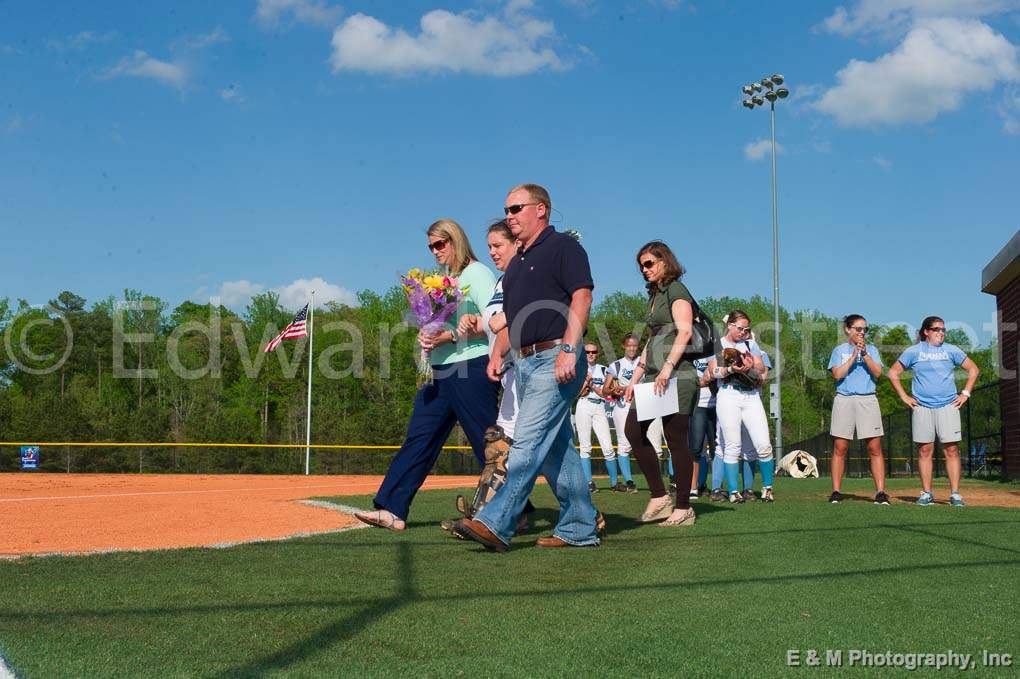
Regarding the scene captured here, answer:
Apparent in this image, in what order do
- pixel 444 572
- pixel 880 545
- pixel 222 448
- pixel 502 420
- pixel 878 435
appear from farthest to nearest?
pixel 222 448
pixel 878 435
pixel 502 420
pixel 880 545
pixel 444 572

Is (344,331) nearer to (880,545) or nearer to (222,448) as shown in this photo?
(222,448)

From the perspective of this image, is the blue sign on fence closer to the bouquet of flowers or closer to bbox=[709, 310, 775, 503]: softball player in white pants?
bbox=[709, 310, 775, 503]: softball player in white pants

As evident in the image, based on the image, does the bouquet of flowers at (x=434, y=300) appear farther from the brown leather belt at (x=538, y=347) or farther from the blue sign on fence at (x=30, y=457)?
the blue sign on fence at (x=30, y=457)

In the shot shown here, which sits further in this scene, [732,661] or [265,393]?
[265,393]

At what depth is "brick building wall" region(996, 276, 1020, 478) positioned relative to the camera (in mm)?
15352

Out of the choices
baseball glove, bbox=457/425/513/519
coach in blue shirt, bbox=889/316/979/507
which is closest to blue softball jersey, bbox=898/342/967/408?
coach in blue shirt, bbox=889/316/979/507

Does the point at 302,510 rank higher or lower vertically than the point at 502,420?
lower

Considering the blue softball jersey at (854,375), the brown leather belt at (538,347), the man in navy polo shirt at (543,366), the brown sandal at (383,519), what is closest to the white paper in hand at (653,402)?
the man in navy polo shirt at (543,366)

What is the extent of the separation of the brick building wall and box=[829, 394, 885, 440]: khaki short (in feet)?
23.9

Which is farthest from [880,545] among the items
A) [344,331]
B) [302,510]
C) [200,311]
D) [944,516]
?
[200,311]

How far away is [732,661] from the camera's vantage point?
107 inches

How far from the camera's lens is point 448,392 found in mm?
6598

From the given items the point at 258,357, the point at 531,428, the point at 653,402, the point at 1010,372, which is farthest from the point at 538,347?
the point at 258,357

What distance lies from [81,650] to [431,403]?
401 centimetres
